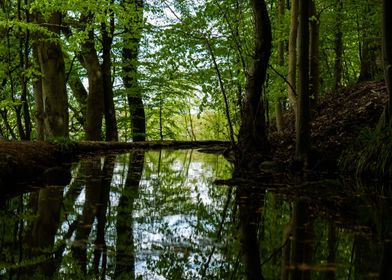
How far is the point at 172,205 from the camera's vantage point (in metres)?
4.96

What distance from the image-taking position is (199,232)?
12.0ft

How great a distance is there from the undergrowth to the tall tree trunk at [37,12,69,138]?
7.31 metres

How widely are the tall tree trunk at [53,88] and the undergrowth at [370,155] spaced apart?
7.31 meters

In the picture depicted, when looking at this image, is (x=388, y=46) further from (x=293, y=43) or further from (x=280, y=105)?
(x=280, y=105)

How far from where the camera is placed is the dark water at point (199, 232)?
2.61 metres

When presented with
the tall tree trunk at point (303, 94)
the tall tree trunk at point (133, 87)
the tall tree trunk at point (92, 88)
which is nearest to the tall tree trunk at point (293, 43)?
the tall tree trunk at point (303, 94)

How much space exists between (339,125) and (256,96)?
6.44ft

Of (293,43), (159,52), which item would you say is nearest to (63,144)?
(159,52)

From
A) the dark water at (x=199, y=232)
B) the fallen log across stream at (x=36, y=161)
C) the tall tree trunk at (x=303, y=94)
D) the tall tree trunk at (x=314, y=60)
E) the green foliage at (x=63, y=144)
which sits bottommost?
the dark water at (x=199, y=232)

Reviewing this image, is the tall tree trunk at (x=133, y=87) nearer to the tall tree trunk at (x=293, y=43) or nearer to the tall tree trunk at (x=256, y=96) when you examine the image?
the tall tree trunk at (x=293, y=43)

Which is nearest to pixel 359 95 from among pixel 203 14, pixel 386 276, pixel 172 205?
pixel 203 14

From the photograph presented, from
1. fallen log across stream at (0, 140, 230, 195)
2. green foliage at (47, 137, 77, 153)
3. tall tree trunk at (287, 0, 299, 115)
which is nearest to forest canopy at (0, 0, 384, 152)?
tall tree trunk at (287, 0, 299, 115)

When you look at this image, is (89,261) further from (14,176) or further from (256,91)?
(256,91)

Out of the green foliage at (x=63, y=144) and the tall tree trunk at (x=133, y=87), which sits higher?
the tall tree trunk at (x=133, y=87)
